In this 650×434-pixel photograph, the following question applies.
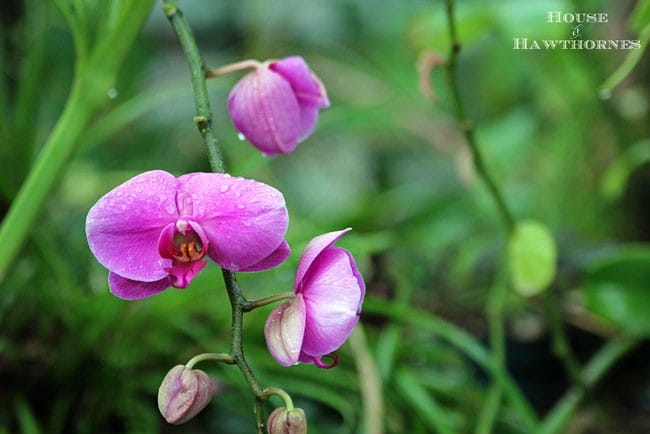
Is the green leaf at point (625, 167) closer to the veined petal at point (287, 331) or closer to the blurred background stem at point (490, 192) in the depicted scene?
the blurred background stem at point (490, 192)

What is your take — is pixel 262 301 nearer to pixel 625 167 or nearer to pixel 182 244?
pixel 182 244

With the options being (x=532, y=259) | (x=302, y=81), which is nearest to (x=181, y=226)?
(x=302, y=81)

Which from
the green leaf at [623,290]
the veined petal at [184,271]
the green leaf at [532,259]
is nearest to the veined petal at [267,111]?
the veined petal at [184,271]

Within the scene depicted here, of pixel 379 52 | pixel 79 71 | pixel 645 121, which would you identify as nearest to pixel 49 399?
pixel 79 71

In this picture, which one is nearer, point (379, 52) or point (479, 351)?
point (479, 351)

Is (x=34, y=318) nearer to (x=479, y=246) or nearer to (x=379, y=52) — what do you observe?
(x=479, y=246)

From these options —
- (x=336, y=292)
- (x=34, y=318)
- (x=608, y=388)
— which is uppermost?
(x=336, y=292)

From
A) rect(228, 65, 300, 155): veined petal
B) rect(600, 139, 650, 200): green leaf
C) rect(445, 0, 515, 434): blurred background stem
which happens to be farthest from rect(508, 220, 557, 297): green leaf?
rect(228, 65, 300, 155): veined petal
